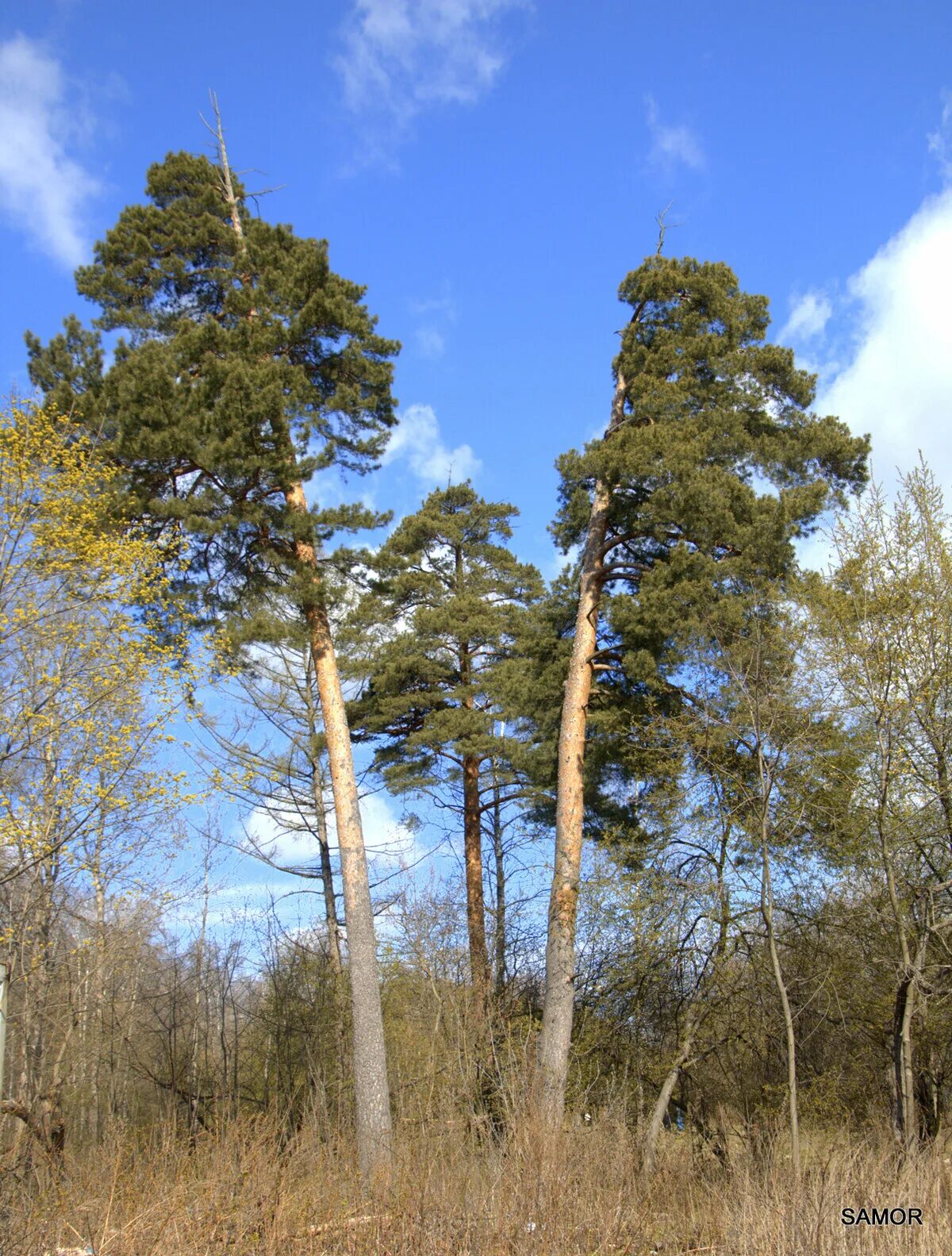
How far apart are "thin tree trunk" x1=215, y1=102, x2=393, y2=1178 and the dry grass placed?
267 centimetres

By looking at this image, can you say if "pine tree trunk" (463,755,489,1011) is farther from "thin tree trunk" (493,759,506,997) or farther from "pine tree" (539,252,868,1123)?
"pine tree" (539,252,868,1123)

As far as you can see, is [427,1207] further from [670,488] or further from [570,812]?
[670,488]

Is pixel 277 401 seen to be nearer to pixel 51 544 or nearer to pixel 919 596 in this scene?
pixel 51 544

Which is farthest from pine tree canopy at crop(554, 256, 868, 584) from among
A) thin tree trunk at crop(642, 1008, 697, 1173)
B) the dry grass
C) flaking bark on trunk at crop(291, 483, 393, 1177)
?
the dry grass

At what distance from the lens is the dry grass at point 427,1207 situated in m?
5.89

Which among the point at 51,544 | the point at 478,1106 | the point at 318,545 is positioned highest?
the point at 318,545

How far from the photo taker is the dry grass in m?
5.89

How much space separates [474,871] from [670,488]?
9174mm

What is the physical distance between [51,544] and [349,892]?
16.9 feet

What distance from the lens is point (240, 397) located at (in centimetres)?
1098

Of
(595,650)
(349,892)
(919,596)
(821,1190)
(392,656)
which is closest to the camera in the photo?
(821,1190)

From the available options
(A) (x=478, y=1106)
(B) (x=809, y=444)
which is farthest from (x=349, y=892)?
(B) (x=809, y=444)

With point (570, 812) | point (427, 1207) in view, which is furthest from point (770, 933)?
point (427, 1207)

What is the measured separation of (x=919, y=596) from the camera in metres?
10.6
